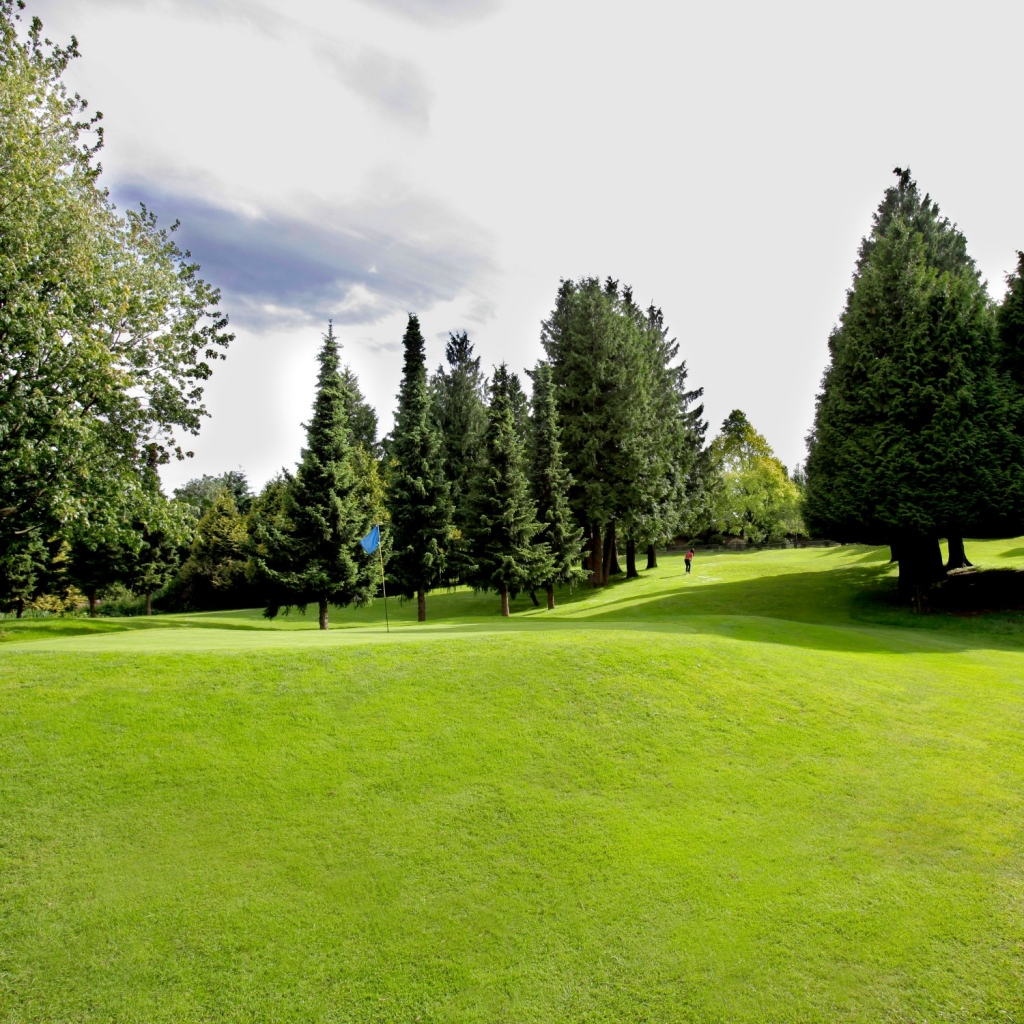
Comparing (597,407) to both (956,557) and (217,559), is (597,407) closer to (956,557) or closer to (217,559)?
(956,557)

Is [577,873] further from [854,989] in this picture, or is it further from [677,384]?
[677,384]

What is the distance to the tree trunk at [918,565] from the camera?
25.4m

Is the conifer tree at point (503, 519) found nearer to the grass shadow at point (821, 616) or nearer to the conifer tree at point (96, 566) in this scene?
the grass shadow at point (821, 616)

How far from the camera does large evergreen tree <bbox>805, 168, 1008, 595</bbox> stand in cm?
2331

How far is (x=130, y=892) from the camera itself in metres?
5.86

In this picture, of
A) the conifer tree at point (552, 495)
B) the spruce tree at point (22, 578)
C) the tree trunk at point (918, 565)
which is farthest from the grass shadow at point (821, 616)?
the spruce tree at point (22, 578)

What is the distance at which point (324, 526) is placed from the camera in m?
27.3

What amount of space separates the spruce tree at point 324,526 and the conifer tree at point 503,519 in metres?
5.12

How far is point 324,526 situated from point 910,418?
23.8m

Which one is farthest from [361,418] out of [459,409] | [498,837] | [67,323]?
[498,837]

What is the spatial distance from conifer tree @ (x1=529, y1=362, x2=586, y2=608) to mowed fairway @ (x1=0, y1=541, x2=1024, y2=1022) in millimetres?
20262

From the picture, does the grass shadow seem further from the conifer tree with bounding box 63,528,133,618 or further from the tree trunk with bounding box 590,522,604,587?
the conifer tree with bounding box 63,528,133,618

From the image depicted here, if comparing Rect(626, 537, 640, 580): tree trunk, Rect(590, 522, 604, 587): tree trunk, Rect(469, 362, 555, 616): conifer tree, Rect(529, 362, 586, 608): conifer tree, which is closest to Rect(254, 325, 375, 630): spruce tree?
Rect(469, 362, 555, 616): conifer tree

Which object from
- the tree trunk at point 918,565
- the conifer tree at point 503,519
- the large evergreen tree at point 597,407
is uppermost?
the large evergreen tree at point 597,407
